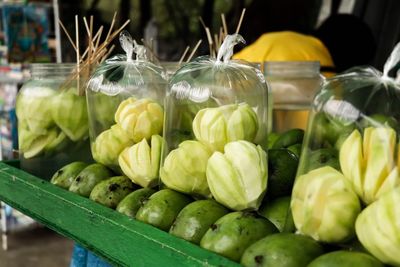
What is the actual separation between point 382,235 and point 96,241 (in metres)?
0.61

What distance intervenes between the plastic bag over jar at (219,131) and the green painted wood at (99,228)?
17cm

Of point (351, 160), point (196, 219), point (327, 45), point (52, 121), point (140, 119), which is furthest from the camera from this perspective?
point (327, 45)

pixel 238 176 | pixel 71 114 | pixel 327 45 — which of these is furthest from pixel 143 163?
pixel 327 45

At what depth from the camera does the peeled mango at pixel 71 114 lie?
62.0 inches

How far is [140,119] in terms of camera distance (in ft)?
4.43

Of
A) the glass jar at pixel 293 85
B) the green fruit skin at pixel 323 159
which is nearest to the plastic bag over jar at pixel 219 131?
the green fruit skin at pixel 323 159

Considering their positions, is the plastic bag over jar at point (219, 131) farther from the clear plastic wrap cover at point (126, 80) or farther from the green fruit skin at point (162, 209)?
the clear plastic wrap cover at point (126, 80)

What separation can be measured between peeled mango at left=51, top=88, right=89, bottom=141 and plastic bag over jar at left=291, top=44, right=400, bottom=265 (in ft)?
2.67

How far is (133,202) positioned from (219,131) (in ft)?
0.85

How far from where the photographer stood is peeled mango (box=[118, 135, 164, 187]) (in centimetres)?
127

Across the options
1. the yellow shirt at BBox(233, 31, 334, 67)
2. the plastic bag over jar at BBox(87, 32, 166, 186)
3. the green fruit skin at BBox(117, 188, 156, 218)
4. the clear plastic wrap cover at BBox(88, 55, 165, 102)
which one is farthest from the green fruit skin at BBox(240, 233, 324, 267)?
the yellow shirt at BBox(233, 31, 334, 67)

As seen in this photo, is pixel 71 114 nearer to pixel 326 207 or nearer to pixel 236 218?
pixel 236 218

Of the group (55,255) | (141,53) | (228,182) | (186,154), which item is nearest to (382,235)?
(228,182)

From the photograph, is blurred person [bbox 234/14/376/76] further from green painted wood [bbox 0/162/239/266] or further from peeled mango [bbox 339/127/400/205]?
peeled mango [bbox 339/127/400/205]
